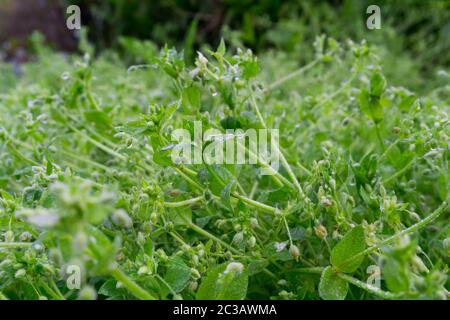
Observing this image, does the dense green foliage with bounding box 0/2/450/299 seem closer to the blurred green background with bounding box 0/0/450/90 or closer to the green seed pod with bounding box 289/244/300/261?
the green seed pod with bounding box 289/244/300/261

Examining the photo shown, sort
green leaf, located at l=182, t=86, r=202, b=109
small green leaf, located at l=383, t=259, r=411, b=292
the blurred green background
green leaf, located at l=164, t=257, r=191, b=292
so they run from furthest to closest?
the blurred green background
green leaf, located at l=182, t=86, r=202, b=109
green leaf, located at l=164, t=257, r=191, b=292
small green leaf, located at l=383, t=259, r=411, b=292

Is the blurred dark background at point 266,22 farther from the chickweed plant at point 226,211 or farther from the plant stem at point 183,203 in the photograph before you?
the plant stem at point 183,203

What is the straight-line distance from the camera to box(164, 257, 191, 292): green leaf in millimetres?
463

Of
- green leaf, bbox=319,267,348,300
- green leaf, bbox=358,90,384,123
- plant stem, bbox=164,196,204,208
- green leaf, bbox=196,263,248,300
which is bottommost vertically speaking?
green leaf, bbox=319,267,348,300

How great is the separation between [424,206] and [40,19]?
215 centimetres

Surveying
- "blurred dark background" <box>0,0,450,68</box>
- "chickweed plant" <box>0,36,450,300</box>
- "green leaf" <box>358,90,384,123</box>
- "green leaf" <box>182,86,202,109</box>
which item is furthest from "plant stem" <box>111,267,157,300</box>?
"blurred dark background" <box>0,0,450,68</box>

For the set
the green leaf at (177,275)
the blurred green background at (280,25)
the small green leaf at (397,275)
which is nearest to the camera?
the small green leaf at (397,275)

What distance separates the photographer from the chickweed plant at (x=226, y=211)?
41cm

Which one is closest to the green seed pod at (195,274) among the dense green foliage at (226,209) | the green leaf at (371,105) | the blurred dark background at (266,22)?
the dense green foliage at (226,209)

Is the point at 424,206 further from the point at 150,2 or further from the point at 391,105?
the point at 150,2

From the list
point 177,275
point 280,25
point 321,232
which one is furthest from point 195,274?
point 280,25

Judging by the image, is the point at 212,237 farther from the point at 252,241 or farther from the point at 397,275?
the point at 397,275

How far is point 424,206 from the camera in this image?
64 cm

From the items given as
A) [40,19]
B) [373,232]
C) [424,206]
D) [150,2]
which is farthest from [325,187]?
[40,19]
